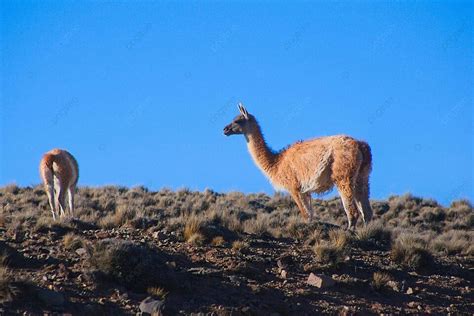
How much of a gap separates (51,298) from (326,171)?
7686 millimetres

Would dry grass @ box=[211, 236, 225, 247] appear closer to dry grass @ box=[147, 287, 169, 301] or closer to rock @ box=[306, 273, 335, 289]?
rock @ box=[306, 273, 335, 289]

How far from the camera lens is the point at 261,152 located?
681 inches

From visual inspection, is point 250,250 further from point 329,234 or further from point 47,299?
point 47,299

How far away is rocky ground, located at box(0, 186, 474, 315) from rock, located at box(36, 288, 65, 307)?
0.01 metres

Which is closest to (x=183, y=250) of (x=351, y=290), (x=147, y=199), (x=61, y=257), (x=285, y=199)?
(x=61, y=257)

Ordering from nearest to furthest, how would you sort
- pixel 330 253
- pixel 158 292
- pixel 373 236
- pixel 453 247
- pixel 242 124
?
pixel 158 292 < pixel 330 253 < pixel 373 236 < pixel 453 247 < pixel 242 124

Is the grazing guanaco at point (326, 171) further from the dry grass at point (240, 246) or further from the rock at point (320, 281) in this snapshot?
the rock at point (320, 281)

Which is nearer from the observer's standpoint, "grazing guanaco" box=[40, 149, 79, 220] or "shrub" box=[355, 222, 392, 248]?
"shrub" box=[355, 222, 392, 248]

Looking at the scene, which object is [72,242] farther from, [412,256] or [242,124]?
[242,124]

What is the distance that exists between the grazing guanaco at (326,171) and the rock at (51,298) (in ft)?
24.1

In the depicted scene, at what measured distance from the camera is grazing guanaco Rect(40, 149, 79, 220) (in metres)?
15.7

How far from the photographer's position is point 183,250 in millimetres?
11719

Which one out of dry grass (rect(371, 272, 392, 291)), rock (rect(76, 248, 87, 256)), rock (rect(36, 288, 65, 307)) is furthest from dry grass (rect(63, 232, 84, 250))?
dry grass (rect(371, 272, 392, 291))

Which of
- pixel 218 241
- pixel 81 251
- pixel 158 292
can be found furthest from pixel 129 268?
pixel 218 241
